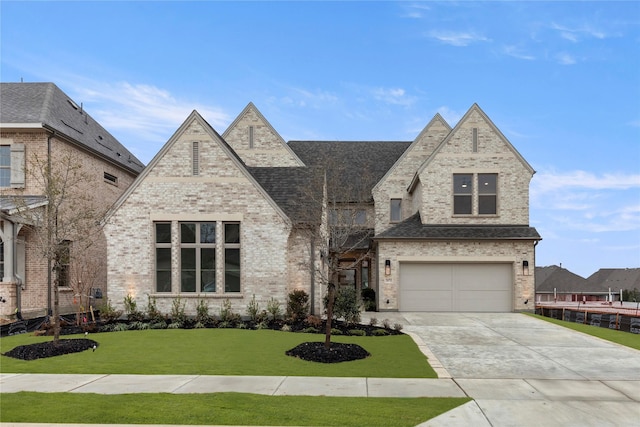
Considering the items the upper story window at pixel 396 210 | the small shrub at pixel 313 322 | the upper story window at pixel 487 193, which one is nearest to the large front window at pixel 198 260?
the small shrub at pixel 313 322

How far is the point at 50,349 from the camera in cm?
1112

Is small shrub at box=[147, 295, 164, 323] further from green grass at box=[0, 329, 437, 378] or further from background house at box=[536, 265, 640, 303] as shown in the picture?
background house at box=[536, 265, 640, 303]

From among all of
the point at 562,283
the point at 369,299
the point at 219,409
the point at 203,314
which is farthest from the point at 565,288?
the point at 219,409

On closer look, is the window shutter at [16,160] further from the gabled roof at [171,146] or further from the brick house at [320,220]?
the brick house at [320,220]

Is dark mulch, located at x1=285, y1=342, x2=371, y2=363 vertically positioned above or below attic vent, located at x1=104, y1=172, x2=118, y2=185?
below

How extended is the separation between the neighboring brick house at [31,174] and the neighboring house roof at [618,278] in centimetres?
4251

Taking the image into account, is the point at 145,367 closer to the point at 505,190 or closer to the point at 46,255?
the point at 46,255

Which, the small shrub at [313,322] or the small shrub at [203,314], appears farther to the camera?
the small shrub at [203,314]

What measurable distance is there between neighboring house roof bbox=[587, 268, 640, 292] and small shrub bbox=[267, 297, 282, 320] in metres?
36.3

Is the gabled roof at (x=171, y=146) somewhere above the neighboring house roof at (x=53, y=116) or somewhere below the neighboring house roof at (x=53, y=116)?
below

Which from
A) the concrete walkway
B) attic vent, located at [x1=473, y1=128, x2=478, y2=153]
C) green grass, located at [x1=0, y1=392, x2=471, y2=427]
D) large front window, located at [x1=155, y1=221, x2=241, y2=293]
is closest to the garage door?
attic vent, located at [x1=473, y1=128, x2=478, y2=153]

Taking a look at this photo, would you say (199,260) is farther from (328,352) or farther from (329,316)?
(328,352)

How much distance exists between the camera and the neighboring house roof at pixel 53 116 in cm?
1877

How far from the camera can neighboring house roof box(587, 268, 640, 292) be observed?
4303cm
